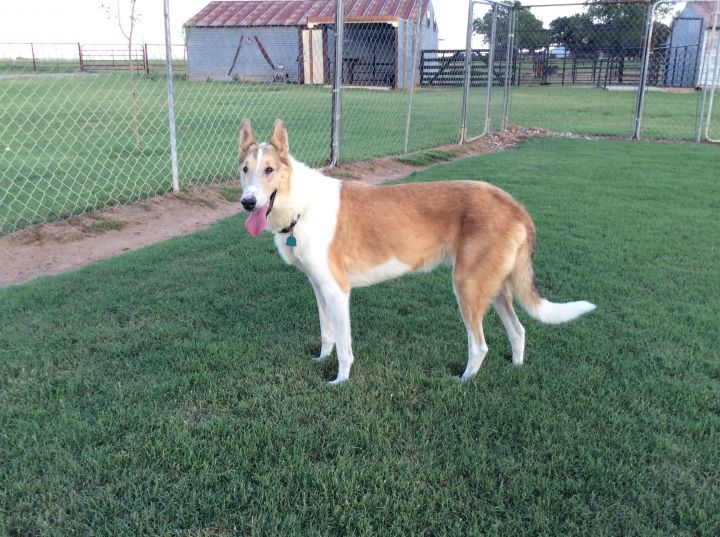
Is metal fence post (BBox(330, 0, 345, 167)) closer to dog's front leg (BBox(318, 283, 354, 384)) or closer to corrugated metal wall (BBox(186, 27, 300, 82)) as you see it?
dog's front leg (BBox(318, 283, 354, 384))

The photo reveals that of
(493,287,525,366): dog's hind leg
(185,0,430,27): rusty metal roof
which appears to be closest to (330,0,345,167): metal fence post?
(493,287,525,366): dog's hind leg

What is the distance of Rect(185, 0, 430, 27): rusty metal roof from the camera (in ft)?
92.4

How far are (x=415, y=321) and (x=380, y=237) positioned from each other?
0.96 meters

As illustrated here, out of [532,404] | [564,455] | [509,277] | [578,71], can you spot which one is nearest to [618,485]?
[564,455]

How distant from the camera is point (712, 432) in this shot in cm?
282

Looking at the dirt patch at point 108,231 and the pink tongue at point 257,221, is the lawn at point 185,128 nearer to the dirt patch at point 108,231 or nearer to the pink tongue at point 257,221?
the dirt patch at point 108,231

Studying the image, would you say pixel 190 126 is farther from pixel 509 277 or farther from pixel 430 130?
pixel 509 277

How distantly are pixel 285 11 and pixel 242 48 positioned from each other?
333cm

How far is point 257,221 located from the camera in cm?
329

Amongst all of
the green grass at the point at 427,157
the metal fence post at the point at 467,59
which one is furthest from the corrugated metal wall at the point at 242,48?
the green grass at the point at 427,157

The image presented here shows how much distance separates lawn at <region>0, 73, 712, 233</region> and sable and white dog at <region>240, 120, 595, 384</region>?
412cm

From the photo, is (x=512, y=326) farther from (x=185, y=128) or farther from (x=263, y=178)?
(x=185, y=128)

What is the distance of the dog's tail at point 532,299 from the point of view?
341cm

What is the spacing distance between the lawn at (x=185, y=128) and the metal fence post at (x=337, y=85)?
1.05 ft
